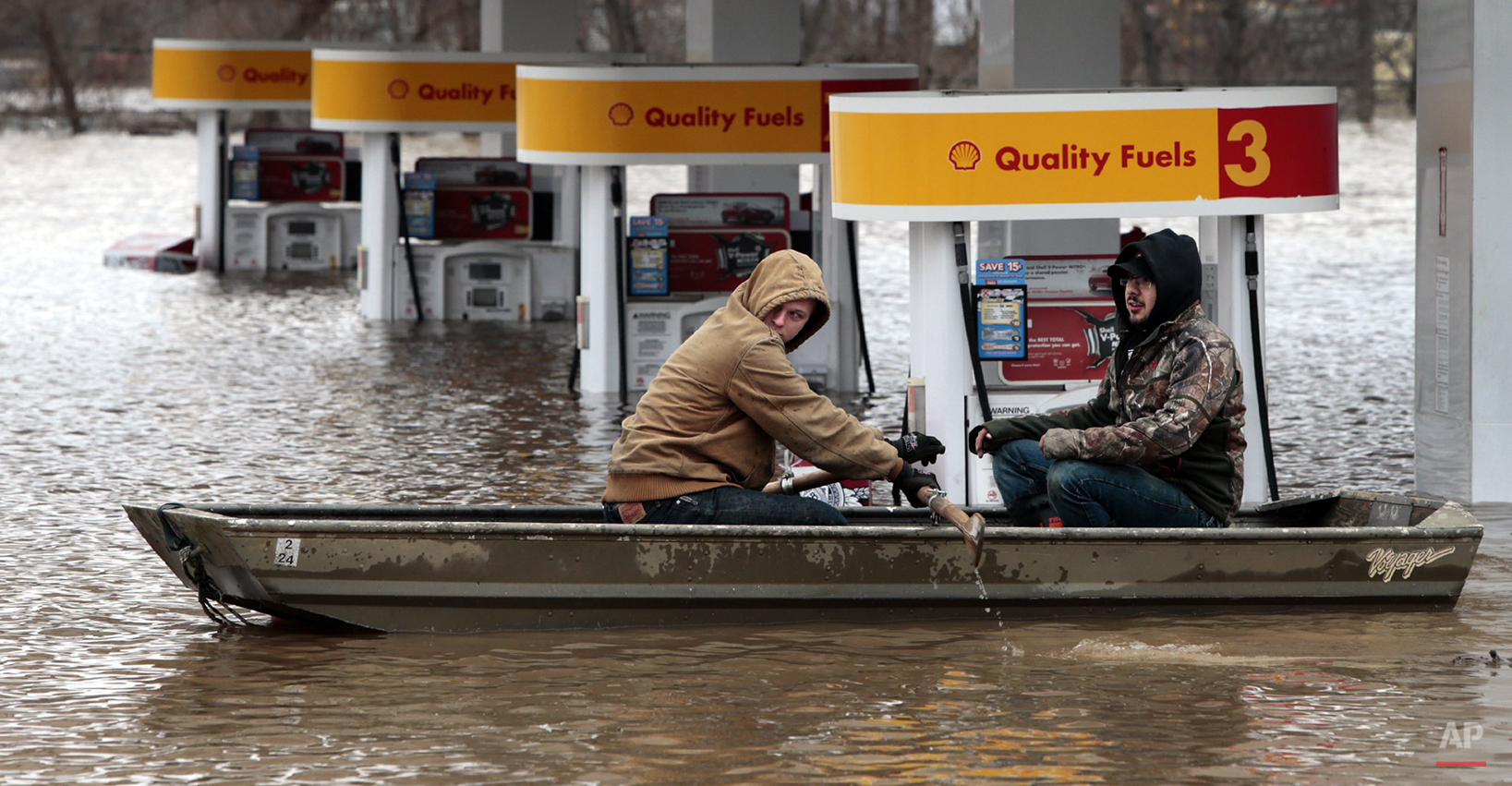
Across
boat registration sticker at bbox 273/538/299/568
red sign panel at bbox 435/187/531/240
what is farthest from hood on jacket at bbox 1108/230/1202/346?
red sign panel at bbox 435/187/531/240

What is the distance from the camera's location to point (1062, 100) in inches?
360

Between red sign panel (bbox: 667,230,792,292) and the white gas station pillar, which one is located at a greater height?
red sign panel (bbox: 667,230,792,292)

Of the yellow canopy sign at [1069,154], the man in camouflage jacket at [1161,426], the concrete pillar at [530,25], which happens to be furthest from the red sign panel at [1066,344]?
the concrete pillar at [530,25]

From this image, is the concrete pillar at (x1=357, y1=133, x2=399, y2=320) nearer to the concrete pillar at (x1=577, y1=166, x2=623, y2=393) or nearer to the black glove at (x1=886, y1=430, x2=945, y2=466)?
the concrete pillar at (x1=577, y1=166, x2=623, y2=393)

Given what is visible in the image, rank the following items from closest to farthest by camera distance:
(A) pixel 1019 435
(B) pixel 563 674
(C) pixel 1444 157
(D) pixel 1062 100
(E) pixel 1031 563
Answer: (B) pixel 563 674 < (E) pixel 1031 563 < (A) pixel 1019 435 < (D) pixel 1062 100 < (C) pixel 1444 157

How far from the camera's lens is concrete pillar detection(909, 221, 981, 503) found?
9273 millimetres

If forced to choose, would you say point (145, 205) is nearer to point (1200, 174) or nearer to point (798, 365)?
point (798, 365)

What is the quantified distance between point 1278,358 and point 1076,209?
7745 millimetres

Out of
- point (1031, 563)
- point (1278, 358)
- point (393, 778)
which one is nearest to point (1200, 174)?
point (1031, 563)

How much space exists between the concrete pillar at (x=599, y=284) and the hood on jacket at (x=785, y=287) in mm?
6900

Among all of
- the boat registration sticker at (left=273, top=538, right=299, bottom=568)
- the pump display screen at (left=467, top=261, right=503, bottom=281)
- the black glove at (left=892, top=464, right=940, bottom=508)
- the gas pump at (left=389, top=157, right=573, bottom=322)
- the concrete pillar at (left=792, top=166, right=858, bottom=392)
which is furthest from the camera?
the pump display screen at (left=467, top=261, right=503, bottom=281)

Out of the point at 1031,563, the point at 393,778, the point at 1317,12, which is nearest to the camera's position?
the point at 393,778

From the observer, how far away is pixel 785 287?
7312 millimetres

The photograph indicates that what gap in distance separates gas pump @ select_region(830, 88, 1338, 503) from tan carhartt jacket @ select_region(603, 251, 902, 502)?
1811mm
